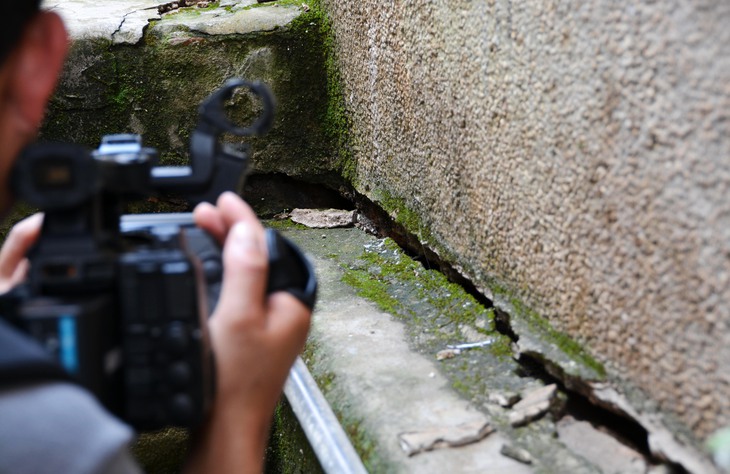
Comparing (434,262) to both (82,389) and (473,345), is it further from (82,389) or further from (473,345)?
(82,389)

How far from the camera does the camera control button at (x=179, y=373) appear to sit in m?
0.76

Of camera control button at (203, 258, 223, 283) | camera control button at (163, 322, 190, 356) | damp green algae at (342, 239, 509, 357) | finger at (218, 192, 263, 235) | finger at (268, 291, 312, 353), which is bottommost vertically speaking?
damp green algae at (342, 239, 509, 357)

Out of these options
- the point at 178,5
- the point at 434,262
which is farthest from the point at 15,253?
the point at 178,5

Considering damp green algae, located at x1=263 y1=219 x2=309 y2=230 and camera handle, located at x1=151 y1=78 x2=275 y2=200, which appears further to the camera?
damp green algae, located at x1=263 y1=219 x2=309 y2=230

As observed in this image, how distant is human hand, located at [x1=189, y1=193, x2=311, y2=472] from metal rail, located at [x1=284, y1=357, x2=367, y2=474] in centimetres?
46

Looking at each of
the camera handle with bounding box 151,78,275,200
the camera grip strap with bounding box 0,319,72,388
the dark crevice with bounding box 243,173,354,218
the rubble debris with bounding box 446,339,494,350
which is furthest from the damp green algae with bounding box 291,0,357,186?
the camera grip strap with bounding box 0,319,72,388

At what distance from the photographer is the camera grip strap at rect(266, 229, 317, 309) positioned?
0.90 meters

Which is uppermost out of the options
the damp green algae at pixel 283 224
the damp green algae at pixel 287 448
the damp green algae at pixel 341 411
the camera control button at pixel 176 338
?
the camera control button at pixel 176 338

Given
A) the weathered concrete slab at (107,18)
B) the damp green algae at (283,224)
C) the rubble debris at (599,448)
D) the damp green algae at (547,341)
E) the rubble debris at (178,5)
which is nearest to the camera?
the rubble debris at (599,448)

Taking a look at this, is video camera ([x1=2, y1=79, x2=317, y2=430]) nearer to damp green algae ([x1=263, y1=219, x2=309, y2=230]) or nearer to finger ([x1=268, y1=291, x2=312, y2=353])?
finger ([x1=268, y1=291, x2=312, y2=353])

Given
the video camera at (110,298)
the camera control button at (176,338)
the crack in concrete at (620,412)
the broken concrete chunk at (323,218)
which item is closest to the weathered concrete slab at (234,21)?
the broken concrete chunk at (323,218)

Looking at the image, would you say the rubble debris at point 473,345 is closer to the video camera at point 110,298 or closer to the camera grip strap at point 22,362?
the video camera at point 110,298

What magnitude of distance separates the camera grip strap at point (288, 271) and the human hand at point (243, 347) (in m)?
0.01

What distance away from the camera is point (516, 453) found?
123 centimetres
